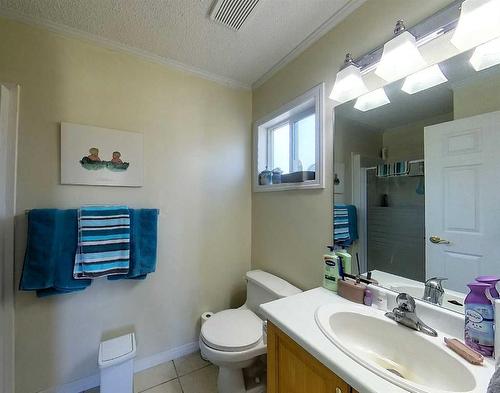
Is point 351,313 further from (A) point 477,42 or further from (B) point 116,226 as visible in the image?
(B) point 116,226

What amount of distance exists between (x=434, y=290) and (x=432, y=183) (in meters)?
0.44

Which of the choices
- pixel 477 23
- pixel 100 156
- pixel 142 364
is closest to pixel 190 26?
pixel 100 156

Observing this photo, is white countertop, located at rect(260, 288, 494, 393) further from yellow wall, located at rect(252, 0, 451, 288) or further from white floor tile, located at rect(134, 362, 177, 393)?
white floor tile, located at rect(134, 362, 177, 393)

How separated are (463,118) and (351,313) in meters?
0.90

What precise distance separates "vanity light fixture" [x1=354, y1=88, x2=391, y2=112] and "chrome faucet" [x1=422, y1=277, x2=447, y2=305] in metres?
0.84

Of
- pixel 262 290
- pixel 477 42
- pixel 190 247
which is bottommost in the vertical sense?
pixel 262 290

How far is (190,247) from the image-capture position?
1.77 metres

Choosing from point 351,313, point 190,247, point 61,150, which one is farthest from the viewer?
point 190,247

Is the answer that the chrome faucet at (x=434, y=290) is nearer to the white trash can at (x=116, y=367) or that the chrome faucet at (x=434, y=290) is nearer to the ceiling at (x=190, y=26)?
the ceiling at (x=190, y=26)

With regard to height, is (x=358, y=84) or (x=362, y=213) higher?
(x=358, y=84)

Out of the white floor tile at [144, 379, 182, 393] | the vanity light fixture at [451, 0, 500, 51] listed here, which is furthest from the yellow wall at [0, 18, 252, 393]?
the vanity light fixture at [451, 0, 500, 51]

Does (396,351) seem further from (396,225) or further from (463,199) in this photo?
(463,199)

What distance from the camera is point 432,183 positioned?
907 millimetres

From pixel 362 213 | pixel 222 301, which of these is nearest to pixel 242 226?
pixel 222 301
